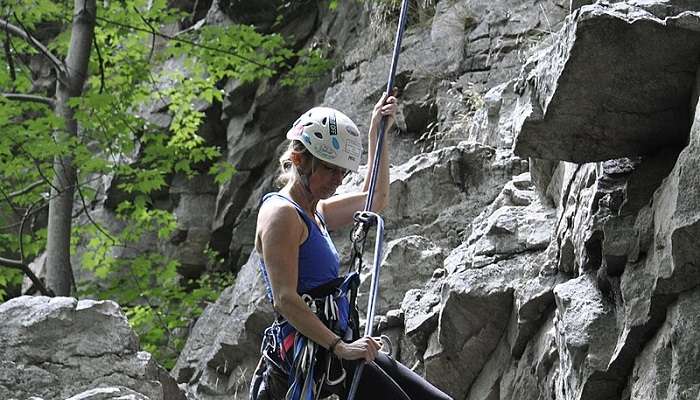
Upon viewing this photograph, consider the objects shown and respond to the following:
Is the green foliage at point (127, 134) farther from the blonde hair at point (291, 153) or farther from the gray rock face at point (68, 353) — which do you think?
the blonde hair at point (291, 153)

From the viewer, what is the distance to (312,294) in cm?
475

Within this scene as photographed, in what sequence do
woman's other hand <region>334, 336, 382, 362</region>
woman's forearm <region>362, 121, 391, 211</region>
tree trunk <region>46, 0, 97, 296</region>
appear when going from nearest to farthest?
woman's other hand <region>334, 336, 382, 362</region>, woman's forearm <region>362, 121, 391, 211</region>, tree trunk <region>46, 0, 97, 296</region>

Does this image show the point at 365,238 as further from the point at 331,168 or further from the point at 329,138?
the point at 329,138

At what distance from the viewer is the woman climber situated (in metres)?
4.54

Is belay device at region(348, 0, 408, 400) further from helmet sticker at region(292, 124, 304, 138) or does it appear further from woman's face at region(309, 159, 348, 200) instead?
helmet sticker at region(292, 124, 304, 138)

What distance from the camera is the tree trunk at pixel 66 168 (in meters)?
11.8

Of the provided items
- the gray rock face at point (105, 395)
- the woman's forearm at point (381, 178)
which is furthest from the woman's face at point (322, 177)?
the gray rock face at point (105, 395)

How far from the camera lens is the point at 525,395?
5.95 metres

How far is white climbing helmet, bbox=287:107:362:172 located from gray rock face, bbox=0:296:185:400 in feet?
10.2

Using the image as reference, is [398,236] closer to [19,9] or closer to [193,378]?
[193,378]

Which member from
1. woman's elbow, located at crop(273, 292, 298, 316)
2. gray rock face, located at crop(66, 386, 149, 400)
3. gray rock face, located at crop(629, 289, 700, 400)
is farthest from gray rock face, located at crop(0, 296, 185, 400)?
gray rock face, located at crop(629, 289, 700, 400)

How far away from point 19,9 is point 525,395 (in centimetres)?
894

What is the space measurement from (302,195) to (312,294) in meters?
0.47

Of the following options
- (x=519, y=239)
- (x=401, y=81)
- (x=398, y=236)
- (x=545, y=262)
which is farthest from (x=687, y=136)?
(x=401, y=81)
